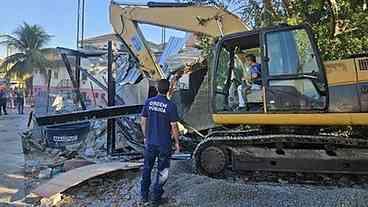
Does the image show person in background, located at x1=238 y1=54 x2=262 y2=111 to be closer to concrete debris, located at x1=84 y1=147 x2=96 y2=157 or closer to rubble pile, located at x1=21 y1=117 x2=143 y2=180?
rubble pile, located at x1=21 y1=117 x2=143 y2=180

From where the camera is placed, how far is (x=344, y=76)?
7293 millimetres

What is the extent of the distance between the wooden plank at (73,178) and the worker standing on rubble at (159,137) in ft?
4.72

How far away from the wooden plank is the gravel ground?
11 centimetres

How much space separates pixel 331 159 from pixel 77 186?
12.0ft

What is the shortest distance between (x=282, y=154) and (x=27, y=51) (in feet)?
158

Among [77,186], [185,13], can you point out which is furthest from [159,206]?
[185,13]

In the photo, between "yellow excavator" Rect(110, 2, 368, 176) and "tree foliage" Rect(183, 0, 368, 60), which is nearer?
"yellow excavator" Rect(110, 2, 368, 176)

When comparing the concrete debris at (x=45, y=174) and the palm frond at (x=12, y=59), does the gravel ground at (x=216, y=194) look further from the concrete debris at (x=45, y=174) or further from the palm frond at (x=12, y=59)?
the palm frond at (x=12, y=59)

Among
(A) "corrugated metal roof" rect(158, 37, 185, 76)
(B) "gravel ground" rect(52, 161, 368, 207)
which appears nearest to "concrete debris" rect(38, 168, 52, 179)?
(B) "gravel ground" rect(52, 161, 368, 207)

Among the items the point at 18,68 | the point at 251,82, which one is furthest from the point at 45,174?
the point at 18,68

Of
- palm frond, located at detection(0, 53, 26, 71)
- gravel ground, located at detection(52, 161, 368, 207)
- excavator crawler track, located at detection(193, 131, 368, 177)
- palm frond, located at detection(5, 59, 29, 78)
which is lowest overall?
gravel ground, located at detection(52, 161, 368, 207)

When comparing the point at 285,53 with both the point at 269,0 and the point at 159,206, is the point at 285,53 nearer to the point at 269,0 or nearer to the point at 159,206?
the point at 159,206

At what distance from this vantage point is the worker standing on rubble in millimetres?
6562

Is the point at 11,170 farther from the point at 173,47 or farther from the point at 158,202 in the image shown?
the point at 173,47
